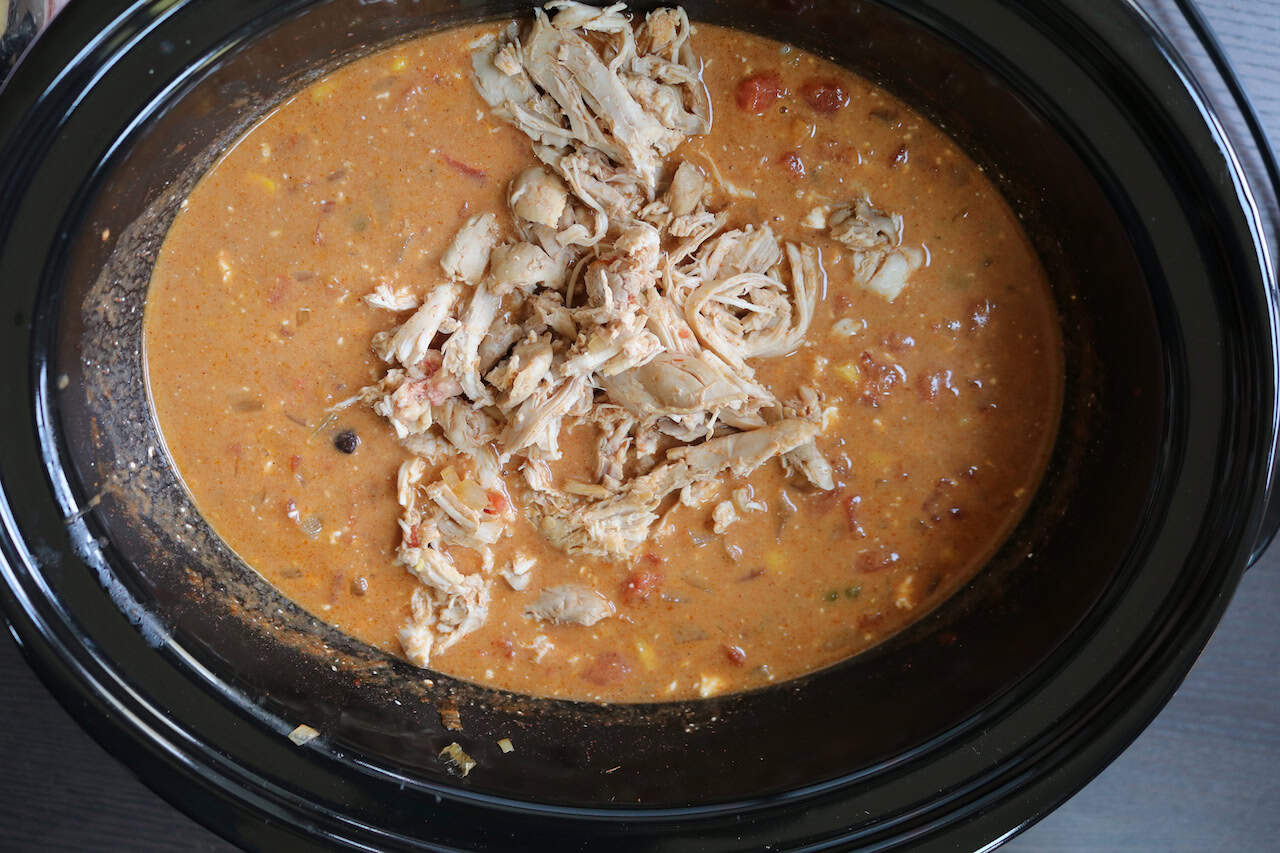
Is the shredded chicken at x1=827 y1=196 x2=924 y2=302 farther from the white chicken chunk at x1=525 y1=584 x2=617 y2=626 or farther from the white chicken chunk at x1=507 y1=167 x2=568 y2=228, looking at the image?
the white chicken chunk at x1=525 y1=584 x2=617 y2=626

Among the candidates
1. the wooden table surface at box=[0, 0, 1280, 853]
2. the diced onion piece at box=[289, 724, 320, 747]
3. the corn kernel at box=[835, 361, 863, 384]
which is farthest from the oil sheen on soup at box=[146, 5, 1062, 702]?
the wooden table surface at box=[0, 0, 1280, 853]

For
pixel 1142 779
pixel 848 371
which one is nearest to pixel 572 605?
pixel 848 371

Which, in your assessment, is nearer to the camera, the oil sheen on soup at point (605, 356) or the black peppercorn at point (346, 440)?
the oil sheen on soup at point (605, 356)

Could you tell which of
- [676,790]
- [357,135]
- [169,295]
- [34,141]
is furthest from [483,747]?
[34,141]

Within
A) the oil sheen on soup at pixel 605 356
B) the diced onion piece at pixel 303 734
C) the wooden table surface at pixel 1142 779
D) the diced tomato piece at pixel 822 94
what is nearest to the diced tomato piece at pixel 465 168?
the oil sheen on soup at pixel 605 356

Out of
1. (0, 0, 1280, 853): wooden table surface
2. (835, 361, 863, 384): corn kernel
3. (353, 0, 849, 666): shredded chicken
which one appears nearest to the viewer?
(353, 0, 849, 666): shredded chicken

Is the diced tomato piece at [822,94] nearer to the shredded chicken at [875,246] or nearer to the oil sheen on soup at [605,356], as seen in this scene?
the oil sheen on soup at [605,356]
